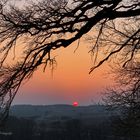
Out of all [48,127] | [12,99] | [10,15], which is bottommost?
[12,99]

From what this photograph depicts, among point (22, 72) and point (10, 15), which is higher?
point (10, 15)

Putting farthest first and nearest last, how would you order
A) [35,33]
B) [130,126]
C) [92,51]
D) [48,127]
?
1. [48,127]
2. [130,126]
3. [92,51]
4. [35,33]

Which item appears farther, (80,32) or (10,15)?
(10,15)

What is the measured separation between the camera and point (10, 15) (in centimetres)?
960

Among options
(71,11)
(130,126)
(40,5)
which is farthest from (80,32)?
(130,126)

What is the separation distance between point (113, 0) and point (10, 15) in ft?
6.74

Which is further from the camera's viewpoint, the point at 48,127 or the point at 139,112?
the point at 48,127

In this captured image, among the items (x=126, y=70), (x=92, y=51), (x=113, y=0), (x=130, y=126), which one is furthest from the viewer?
(x=130, y=126)

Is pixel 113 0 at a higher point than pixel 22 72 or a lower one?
higher

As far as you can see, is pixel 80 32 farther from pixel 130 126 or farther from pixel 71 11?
pixel 130 126

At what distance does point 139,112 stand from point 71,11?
7594 millimetres

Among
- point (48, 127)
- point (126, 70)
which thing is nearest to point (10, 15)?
point (126, 70)

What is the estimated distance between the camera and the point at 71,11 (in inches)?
356

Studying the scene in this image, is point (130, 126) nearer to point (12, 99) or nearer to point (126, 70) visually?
point (126, 70)
